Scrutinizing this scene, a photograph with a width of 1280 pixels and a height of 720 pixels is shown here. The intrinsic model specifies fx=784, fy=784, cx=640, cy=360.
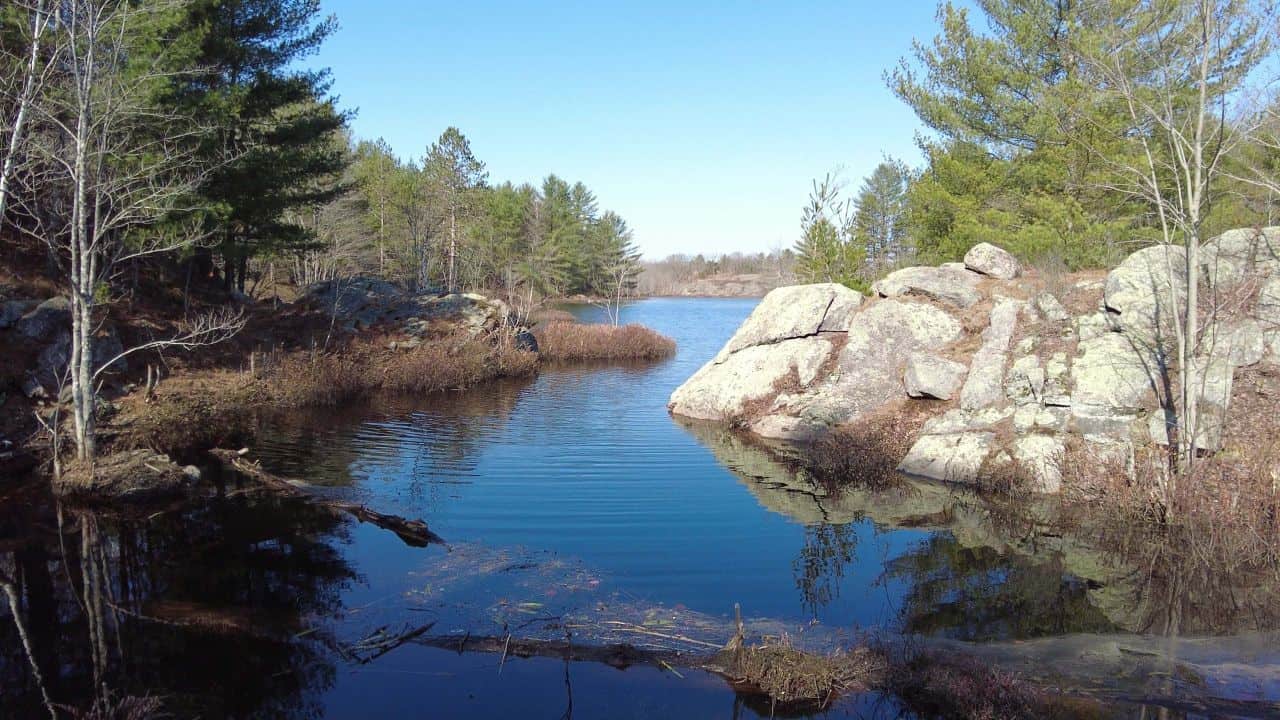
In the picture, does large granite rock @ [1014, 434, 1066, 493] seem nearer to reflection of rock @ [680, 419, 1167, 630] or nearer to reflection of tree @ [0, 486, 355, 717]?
reflection of rock @ [680, 419, 1167, 630]

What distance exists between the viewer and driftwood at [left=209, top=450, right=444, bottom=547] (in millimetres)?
11547

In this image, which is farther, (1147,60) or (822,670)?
(1147,60)

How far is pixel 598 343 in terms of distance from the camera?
1481 inches

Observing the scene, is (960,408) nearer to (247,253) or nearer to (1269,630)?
(1269,630)

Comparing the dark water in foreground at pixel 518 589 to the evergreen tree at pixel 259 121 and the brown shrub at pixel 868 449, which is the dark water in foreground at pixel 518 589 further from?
the evergreen tree at pixel 259 121

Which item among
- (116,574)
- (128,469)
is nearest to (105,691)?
(116,574)

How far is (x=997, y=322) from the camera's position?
712 inches

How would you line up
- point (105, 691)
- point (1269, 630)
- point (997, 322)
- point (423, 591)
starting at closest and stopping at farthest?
point (105, 691)
point (1269, 630)
point (423, 591)
point (997, 322)

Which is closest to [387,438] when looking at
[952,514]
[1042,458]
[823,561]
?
[823,561]

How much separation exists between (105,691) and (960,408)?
15.2 meters

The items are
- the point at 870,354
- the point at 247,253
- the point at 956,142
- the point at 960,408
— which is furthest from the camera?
the point at 956,142

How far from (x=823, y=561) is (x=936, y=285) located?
446 inches

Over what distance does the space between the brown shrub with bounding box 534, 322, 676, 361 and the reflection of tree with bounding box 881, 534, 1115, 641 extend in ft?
85.7

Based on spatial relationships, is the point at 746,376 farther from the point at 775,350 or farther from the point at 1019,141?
the point at 1019,141
